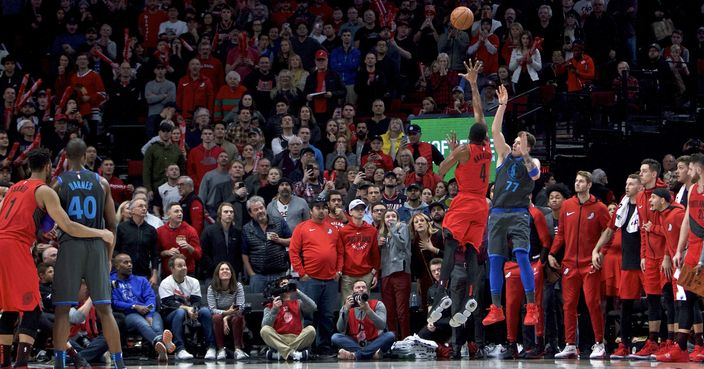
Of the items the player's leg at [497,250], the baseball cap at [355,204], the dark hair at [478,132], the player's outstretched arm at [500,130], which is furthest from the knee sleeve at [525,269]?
the baseball cap at [355,204]

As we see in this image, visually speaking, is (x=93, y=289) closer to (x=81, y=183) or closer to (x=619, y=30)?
(x=81, y=183)

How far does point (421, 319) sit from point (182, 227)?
3.73 meters

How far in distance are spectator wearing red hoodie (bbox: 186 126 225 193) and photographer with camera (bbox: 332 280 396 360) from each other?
4271mm

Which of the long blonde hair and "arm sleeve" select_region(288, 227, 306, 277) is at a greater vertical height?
the long blonde hair

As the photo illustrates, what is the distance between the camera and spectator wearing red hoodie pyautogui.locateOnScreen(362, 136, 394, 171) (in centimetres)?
A: 2009

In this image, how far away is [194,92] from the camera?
2247 centimetres

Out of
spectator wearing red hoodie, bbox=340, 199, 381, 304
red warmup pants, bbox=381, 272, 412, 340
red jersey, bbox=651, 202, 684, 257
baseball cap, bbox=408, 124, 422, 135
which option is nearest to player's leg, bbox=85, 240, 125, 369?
spectator wearing red hoodie, bbox=340, 199, 381, 304

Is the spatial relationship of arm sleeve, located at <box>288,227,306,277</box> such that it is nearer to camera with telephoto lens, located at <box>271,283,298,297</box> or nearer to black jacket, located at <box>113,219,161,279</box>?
camera with telephoto lens, located at <box>271,283,298,297</box>

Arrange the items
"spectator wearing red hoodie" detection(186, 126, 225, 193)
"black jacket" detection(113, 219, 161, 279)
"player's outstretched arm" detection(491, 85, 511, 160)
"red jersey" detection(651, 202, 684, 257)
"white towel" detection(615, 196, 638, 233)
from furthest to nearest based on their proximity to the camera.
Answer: "spectator wearing red hoodie" detection(186, 126, 225, 193) → "black jacket" detection(113, 219, 161, 279) → "white towel" detection(615, 196, 638, 233) → "red jersey" detection(651, 202, 684, 257) → "player's outstretched arm" detection(491, 85, 511, 160)

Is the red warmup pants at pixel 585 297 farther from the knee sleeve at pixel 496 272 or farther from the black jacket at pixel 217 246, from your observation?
the black jacket at pixel 217 246

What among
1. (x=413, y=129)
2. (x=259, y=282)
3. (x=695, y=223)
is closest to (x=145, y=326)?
(x=259, y=282)

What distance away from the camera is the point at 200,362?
1648cm

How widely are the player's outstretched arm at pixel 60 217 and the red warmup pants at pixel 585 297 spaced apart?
6858mm

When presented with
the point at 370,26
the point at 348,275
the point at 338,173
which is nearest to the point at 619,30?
the point at 370,26
